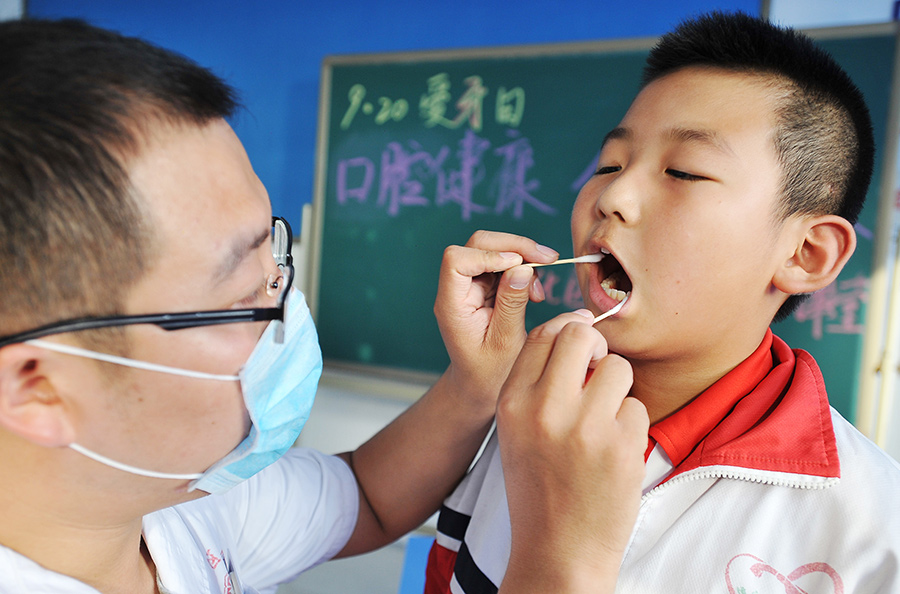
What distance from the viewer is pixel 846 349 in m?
1.76

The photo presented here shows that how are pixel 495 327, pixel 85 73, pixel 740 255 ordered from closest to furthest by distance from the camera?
pixel 85 73 → pixel 740 255 → pixel 495 327

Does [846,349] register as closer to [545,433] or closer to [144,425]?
[545,433]

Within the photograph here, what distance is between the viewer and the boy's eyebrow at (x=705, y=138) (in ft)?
2.98

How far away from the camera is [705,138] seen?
92 cm

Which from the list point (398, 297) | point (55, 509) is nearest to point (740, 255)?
point (55, 509)

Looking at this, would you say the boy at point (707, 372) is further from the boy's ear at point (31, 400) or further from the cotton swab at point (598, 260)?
the boy's ear at point (31, 400)

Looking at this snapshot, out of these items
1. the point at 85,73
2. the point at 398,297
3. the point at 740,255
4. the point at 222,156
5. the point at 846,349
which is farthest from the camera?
the point at 398,297

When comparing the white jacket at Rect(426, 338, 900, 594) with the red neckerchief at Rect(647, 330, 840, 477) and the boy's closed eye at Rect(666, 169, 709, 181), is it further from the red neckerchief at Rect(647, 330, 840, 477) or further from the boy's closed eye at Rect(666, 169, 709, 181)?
the boy's closed eye at Rect(666, 169, 709, 181)

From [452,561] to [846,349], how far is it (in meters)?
1.42

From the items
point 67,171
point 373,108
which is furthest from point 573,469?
point 373,108

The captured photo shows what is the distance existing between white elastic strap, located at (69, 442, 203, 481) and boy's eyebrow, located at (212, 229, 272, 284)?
0.81 ft

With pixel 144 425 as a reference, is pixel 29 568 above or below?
below

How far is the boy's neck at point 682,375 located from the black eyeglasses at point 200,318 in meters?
0.63

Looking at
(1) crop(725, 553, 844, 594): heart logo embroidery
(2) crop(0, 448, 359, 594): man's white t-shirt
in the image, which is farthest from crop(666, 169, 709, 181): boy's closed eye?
(2) crop(0, 448, 359, 594): man's white t-shirt
